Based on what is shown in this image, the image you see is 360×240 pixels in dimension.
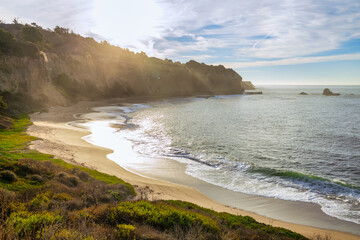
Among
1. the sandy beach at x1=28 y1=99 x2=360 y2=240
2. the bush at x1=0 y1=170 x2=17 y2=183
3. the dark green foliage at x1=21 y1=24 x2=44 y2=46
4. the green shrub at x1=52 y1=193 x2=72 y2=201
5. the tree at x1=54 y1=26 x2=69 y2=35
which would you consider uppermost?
the tree at x1=54 y1=26 x2=69 y2=35

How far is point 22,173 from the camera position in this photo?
11.0m

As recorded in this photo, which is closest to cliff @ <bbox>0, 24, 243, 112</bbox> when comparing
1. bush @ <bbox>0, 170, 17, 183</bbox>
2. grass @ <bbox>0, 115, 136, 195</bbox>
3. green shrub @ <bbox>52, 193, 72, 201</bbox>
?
grass @ <bbox>0, 115, 136, 195</bbox>

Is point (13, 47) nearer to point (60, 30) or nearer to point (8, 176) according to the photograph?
point (8, 176)

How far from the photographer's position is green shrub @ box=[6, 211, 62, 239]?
5324 mm

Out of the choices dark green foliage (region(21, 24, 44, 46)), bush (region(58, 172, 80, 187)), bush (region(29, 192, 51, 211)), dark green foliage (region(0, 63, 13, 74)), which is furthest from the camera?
dark green foliage (region(21, 24, 44, 46))

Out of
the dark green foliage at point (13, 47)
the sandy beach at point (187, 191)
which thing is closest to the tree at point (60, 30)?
the dark green foliage at point (13, 47)

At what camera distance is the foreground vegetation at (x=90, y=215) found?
562cm

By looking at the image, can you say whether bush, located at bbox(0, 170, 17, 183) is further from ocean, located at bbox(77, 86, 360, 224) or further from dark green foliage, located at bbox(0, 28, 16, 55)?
dark green foliage, located at bbox(0, 28, 16, 55)

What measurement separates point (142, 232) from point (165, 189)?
7.42 metres

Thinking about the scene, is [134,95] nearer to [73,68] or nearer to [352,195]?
[73,68]

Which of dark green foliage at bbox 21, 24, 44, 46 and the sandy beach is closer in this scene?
the sandy beach

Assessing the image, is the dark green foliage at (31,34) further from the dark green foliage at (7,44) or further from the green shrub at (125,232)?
the green shrub at (125,232)

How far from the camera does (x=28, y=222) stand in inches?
219

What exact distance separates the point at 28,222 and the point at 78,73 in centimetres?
6880
